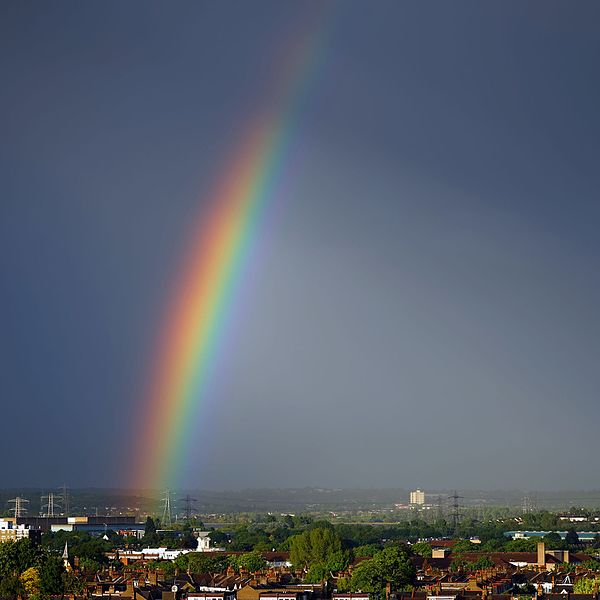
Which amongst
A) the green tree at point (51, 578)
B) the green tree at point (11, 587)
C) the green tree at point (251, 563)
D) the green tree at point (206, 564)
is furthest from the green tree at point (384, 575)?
the green tree at point (206, 564)

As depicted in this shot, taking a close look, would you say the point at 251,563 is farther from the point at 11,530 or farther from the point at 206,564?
the point at 11,530

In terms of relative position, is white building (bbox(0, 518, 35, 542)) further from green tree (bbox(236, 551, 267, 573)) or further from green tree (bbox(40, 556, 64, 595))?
green tree (bbox(40, 556, 64, 595))

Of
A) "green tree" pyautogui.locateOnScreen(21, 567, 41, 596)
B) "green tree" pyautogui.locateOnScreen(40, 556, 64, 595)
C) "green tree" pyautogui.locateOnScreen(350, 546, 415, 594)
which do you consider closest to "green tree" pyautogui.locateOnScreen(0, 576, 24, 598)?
"green tree" pyautogui.locateOnScreen(21, 567, 41, 596)

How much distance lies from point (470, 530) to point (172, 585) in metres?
97.2

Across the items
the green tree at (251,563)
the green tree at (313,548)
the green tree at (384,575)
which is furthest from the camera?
the green tree at (313,548)

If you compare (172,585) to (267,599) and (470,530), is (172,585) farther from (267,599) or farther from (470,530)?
(470,530)

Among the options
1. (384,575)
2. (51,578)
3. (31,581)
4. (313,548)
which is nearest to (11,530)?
(313,548)

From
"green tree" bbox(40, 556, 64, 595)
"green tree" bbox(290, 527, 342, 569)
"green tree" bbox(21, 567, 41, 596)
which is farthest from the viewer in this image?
"green tree" bbox(290, 527, 342, 569)

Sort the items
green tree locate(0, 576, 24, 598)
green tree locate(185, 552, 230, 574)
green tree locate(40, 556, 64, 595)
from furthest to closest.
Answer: green tree locate(185, 552, 230, 574) < green tree locate(40, 556, 64, 595) < green tree locate(0, 576, 24, 598)

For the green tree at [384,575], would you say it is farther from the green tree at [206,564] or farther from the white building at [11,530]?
→ the white building at [11,530]

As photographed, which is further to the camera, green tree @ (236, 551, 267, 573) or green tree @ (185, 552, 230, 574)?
green tree @ (236, 551, 267, 573)

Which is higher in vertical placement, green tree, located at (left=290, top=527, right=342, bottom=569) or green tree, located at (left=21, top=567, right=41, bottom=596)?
green tree, located at (left=290, top=527, right=342, bottom=569)

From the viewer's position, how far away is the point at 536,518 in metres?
182

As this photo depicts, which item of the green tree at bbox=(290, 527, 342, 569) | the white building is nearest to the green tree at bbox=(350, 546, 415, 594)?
the green tree at bbox=(290, 527, 342, 569)
